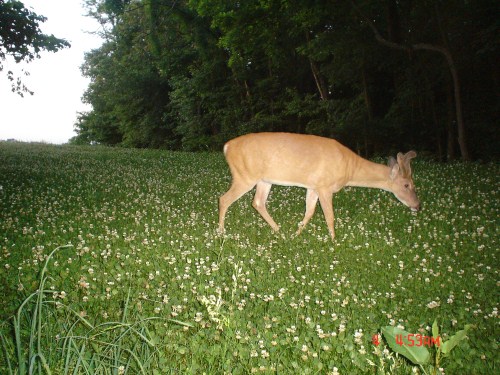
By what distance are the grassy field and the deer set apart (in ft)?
1.99

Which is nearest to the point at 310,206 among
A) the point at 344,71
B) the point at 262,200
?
the point at 262,200

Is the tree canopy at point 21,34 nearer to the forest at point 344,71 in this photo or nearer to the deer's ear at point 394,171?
the forest at point 344,71

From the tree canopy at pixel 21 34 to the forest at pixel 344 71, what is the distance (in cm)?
487

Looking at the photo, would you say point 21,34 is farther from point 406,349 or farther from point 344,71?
point 406,349

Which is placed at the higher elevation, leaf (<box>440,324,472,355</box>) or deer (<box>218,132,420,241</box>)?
deer (<box>218,132,420,241</box>)

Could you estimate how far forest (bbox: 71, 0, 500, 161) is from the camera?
16.8 m

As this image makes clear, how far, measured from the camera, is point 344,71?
2086cm

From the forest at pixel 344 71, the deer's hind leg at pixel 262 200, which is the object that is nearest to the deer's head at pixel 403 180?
Answer: the deer's hind leg at pixel 262 200

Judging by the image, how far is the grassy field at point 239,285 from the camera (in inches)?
121

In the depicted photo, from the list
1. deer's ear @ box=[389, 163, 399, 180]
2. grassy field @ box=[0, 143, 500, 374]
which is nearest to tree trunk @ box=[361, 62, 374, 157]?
grassy field @ box=[0, 143, 500, 374]

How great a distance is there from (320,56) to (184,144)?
20223 mm

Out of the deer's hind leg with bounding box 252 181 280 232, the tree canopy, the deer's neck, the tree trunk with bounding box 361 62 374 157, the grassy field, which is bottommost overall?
the grassy field

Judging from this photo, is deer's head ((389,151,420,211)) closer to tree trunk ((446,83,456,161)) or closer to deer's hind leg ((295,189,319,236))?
deer's hind leg ((295,189,319,236))

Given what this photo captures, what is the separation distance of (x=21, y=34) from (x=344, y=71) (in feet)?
50.7
